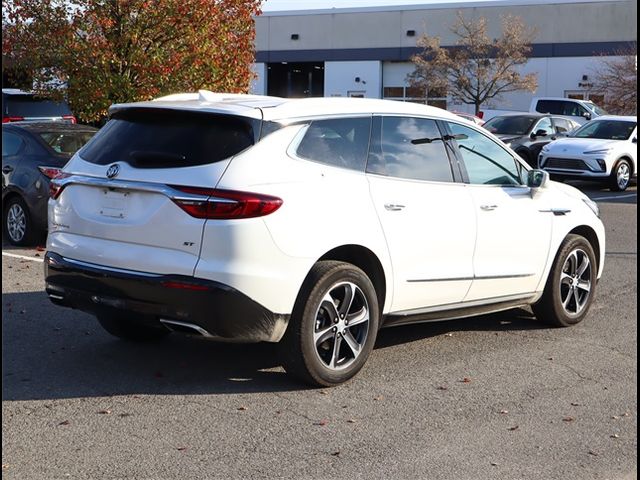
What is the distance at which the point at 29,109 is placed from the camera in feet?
68.5

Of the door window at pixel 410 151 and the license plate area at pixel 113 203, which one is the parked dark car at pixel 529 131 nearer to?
the door window at pixel 410 151

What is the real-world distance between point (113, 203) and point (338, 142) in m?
1.50

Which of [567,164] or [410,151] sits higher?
[410,151]

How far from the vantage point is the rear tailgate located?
19.3 feet

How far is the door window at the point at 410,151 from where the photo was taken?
683 cm

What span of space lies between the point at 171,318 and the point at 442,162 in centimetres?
243

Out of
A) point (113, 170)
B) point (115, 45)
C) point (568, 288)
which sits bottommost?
point (568, 288)

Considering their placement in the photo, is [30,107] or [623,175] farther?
[623,175]

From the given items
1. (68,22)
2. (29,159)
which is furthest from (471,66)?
(29,159)

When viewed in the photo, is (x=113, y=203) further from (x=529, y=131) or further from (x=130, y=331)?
(x=529, y=131)

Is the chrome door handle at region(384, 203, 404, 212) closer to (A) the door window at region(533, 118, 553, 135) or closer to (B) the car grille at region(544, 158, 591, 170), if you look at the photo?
(B) the car grille at region(544, 158, 591, 170)

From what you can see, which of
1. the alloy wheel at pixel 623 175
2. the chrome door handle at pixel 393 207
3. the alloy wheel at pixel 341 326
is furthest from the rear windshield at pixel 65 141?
the alloy wheel at pixel 623 175

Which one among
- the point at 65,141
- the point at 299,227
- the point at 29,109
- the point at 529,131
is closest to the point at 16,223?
the point at 65,141

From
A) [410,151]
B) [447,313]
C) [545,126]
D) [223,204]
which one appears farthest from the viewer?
[545,126]
